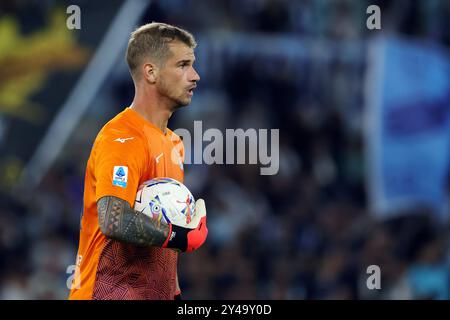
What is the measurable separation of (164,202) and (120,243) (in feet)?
1.17

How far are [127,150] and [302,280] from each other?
637cm

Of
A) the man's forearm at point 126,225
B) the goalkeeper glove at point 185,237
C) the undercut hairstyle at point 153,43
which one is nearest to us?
the man's forearm at point 126,225

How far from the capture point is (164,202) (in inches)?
191

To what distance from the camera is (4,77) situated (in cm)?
1190

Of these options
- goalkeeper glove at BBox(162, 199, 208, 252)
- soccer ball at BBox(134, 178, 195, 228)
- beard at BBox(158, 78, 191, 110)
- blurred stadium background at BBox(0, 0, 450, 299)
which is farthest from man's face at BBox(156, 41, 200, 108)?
blurred stadium background at BBox(0, 0, 450, 299)

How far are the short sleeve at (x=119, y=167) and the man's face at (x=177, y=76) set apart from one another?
0.41 meters

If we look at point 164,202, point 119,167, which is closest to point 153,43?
point 119,167

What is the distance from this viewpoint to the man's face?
16.9 feet

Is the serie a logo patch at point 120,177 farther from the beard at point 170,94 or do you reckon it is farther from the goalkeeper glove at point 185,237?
the beard at point 170,94

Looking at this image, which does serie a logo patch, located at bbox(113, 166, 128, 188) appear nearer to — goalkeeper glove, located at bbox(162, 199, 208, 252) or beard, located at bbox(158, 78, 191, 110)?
goalkeeper glove, located at bbox(162, 199, 208, 252)

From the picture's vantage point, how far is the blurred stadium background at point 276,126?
36.6 ft

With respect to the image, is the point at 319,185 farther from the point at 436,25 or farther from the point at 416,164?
the point at 436,25

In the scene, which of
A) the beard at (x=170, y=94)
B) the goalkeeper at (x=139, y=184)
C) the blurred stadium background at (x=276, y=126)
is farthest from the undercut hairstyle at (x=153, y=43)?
the blurred stadium background at (x=276, y=126)
